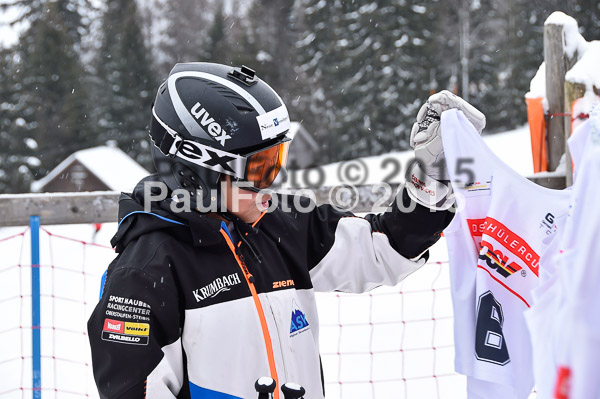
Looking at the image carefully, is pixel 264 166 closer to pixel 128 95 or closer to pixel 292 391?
pixel 292 391

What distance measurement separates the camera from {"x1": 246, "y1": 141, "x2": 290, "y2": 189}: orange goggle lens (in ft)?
6.49

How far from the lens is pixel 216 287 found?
1.89 metres

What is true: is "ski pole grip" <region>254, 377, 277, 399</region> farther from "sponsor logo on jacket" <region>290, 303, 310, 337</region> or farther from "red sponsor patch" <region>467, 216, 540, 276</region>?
"red sponsor patch" <region>467, 216, 540, 276</region>

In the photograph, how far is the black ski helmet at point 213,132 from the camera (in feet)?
6.38

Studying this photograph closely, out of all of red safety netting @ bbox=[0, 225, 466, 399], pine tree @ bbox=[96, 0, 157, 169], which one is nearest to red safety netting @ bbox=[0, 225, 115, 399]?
red safety netting @ bbox=[0, 225, 466, 399]

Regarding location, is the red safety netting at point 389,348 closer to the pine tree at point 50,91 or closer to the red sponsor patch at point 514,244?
the red sponsor patch at point 514,244

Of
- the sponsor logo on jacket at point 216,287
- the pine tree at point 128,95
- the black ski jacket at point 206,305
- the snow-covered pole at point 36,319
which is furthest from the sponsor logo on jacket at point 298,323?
the pine tree at point 128,95

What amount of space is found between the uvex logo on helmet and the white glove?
737 mm

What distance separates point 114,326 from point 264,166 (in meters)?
0.68

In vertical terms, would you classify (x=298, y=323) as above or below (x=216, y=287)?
below

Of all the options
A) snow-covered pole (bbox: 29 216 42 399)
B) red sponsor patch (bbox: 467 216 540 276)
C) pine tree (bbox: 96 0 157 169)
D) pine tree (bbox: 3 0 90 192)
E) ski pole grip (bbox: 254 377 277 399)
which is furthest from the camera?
pine tree (bbox: 96 0 157 169)

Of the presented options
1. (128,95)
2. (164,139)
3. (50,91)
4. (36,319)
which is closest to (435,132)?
(164,139)

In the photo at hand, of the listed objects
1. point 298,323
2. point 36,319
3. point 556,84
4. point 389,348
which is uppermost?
point 556,84

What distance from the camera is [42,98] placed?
29109 millimetres
